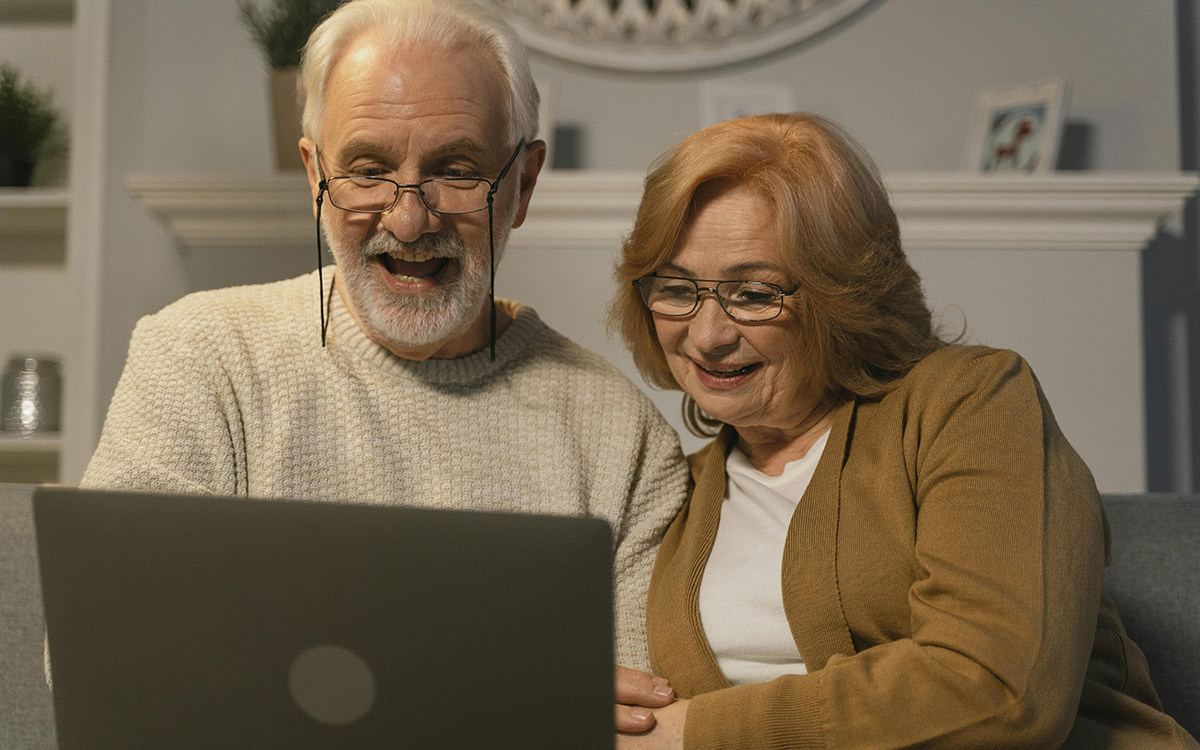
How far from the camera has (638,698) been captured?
113 centimetres

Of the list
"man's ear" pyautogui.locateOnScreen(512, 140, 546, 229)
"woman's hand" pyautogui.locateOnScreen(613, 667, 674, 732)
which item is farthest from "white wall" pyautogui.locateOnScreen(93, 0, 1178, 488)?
"woman's hand" pyautogui.locateOnScreen(613, 667, 674, 732)

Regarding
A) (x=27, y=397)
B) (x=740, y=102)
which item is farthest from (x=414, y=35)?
(x=27, y=397)

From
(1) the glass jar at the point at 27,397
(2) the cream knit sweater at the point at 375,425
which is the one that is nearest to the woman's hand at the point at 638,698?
(2) the cream knit sweater at the point at 375,425

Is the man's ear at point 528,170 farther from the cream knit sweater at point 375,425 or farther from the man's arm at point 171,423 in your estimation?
the man's arm at point 171,423

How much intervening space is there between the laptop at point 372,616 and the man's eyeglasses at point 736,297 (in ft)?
2.00

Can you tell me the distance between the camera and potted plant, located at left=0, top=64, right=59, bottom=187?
2.21m

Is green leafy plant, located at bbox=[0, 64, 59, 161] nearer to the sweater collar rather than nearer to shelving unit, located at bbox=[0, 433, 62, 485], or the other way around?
shelving unit, located at bbox=[0, 433, 62, 485]

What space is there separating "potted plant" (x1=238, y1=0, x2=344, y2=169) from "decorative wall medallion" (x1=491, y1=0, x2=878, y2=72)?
0.44 metres

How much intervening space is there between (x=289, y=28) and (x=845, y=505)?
61.4 inches

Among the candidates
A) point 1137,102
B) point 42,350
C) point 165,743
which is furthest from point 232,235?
point 1137,102

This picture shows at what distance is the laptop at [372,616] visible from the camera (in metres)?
0.65

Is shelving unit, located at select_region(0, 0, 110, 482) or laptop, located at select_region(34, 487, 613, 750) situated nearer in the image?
Result: laptop, located at select_region(34, 487, 613, 750)

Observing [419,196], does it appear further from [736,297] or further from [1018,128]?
[1018,128]

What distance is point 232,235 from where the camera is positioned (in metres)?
2.16
